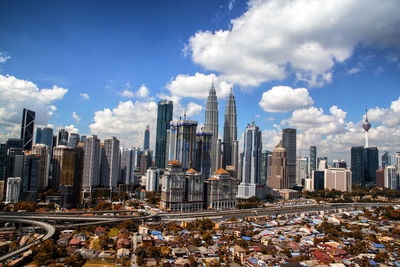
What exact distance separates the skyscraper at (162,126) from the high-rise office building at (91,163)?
4607cm

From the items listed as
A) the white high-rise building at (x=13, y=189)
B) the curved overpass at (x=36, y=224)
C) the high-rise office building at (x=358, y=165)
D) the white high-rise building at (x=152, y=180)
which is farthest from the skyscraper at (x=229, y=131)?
the curved overpass at (x=36, y=224)

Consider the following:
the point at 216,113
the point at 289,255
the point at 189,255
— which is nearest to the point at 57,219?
the point at 189,255

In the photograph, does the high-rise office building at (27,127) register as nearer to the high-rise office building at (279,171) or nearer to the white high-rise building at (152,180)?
the white high-rise building at (152,180)

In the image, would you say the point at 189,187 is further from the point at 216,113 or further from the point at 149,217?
the point at 216,113

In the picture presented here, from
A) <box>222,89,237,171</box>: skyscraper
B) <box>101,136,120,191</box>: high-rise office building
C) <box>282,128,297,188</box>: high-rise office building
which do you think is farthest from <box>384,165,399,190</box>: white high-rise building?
<box>101,136,120,191</box>: high-rise office building

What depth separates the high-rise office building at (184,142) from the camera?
6975cm

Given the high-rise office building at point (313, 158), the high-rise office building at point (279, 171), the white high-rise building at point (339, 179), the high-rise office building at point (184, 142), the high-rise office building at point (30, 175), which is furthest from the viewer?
the high-rise office building at point (313, 158)

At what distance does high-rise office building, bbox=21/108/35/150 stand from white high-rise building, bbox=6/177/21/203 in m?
33.9

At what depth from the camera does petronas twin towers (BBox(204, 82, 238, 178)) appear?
97.3m

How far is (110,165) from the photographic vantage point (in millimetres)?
66938

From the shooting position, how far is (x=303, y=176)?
4747 inches

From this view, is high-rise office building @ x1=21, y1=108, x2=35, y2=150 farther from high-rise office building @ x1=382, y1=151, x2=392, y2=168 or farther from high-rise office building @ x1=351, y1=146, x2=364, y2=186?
high-rise office building @ x1=382, y1=151, x2=392, y2=168

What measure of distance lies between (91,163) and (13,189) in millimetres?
16246

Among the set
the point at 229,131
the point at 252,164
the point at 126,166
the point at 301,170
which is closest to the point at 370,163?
the point at 301,170
